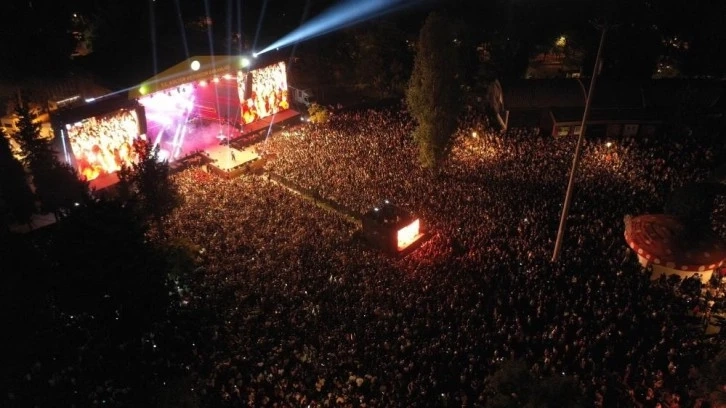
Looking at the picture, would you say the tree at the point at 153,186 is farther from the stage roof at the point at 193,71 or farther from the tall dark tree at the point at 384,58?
the tall dark tree at the point at 384,58

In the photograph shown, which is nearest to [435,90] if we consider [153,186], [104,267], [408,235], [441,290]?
[408,235]

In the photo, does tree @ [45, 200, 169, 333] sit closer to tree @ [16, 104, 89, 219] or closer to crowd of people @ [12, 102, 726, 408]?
crowd of people @ [12, 102, 726, 408]

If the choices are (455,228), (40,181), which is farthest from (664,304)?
(40,181)

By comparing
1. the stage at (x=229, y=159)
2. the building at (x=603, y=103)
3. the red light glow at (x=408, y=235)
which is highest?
the building at (x=603, y=103)

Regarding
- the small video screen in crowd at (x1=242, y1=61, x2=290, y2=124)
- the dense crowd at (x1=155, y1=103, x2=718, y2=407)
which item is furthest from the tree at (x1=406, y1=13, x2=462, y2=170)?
the small video screen in crowd at (x1=242, y1=61, x2=290, y2=124)

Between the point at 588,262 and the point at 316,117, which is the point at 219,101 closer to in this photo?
the point at 316,117

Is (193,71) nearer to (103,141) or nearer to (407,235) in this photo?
(103,141)

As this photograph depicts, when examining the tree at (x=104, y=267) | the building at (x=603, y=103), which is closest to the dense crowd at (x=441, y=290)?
the tree at (x=104, y=267)

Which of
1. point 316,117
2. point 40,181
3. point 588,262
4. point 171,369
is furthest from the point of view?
point 316,117
